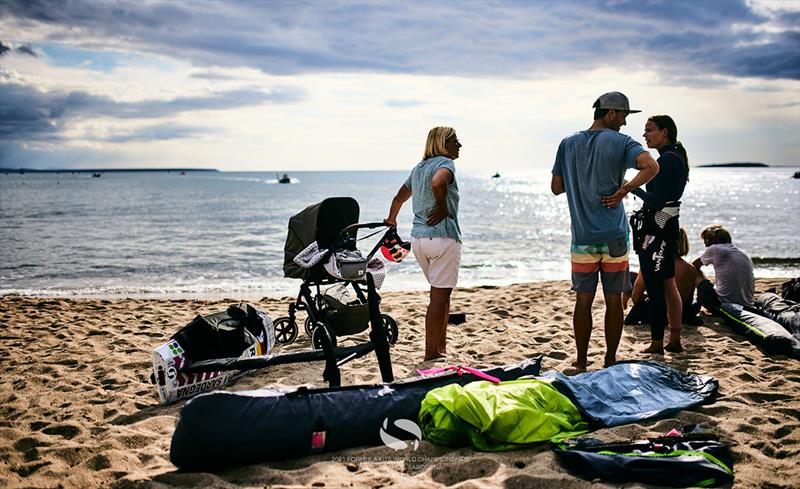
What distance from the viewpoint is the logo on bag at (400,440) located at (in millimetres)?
3637

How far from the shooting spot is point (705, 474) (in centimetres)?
313

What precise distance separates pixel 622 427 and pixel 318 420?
1986 millimetres

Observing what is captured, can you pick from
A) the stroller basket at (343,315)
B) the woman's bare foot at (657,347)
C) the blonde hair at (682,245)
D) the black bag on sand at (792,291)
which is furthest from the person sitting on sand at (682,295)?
the stroller basket at (343,315)

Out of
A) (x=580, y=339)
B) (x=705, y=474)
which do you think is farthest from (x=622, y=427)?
(x=580, y=339)

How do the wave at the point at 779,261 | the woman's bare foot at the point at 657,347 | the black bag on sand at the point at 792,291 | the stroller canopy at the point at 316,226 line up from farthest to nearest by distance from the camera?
the wave at the point at 779,261, the black bag on sand at the point at 792,291, the stroller canopy at the point at 316,226, the woman's bare foot at the point at 657,347

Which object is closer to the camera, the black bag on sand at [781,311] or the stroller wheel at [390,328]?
the black bag on sand at [781,311]

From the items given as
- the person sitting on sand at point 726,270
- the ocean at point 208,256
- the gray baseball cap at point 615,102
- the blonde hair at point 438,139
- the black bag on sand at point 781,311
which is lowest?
the ocean at point 208,256

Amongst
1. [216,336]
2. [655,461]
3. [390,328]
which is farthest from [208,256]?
[655,461]

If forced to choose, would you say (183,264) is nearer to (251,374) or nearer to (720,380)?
(251,374)

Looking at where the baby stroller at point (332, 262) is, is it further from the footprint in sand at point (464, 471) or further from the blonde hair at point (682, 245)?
the blonde hair at point (682, 245)

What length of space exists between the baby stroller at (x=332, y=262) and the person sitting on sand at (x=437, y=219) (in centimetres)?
43

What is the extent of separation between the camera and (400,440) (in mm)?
3676

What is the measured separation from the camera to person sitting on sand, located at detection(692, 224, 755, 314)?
7047mm

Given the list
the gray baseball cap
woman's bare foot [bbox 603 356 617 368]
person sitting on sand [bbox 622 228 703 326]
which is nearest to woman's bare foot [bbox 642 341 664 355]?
woman's bare foot [bbox 603 356 617 368]
